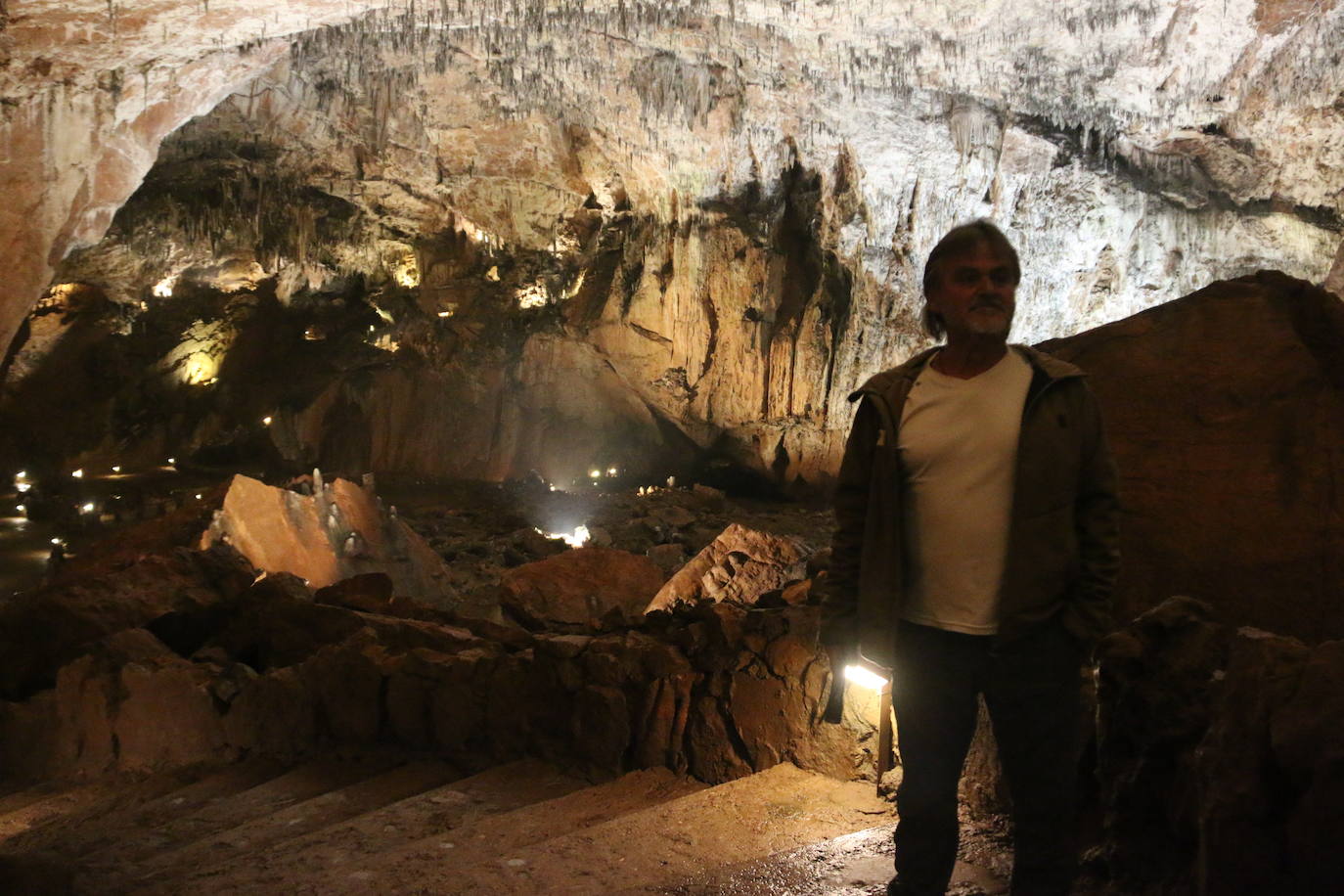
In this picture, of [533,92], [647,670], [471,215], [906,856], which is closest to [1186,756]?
[906,856]

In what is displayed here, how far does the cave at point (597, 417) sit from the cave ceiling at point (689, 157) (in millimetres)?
75

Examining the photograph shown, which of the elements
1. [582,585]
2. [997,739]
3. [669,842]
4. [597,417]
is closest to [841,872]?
[669,842]

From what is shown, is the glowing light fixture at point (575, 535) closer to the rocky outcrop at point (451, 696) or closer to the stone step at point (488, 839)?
the rocky outcrop at point (451, 696)

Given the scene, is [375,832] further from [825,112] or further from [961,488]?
[825,112]

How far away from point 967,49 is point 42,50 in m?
9.68

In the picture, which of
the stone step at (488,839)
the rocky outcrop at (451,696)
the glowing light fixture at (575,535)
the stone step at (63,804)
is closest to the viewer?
the stone step at (488,839)

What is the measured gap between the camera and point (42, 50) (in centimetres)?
831

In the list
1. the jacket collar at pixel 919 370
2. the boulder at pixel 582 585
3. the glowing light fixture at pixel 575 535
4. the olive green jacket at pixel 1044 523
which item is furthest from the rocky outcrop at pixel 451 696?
the glowing light fixture at pixel 575 535

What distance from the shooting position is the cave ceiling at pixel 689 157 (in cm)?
955

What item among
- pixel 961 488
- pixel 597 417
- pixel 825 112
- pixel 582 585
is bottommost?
pixel 582 585

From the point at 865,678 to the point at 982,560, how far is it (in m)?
1.23

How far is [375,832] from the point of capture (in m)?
3.24

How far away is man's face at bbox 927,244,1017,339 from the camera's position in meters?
1.88

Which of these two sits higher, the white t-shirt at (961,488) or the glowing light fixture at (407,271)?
the glowing light fixture at (407,271)
